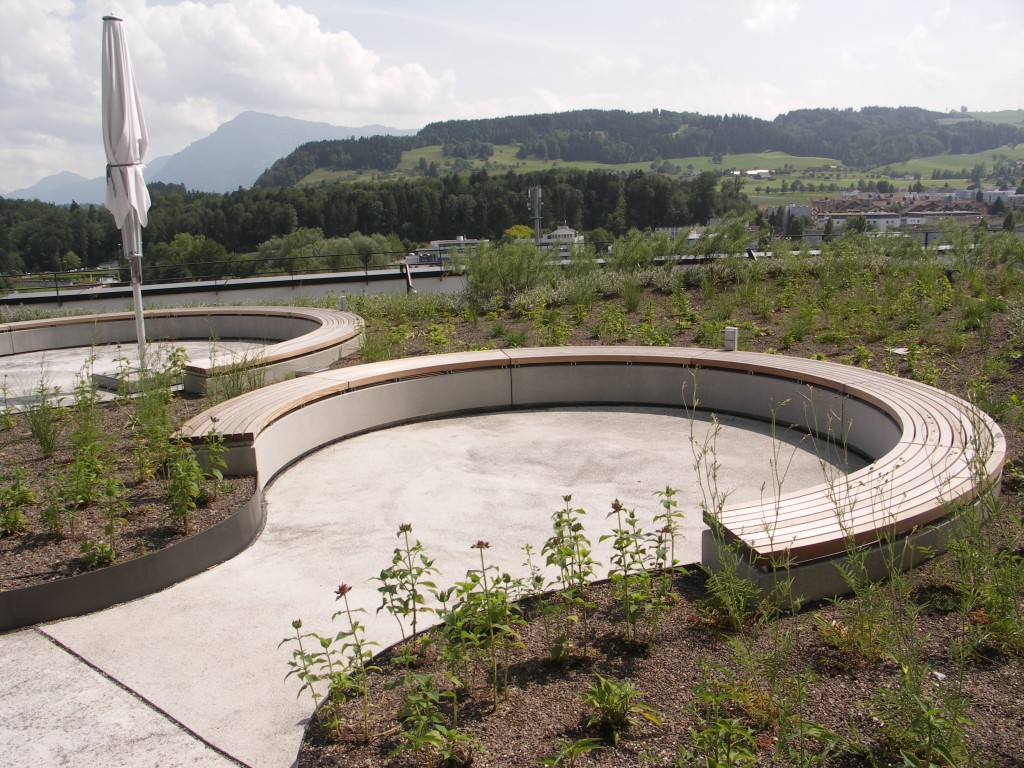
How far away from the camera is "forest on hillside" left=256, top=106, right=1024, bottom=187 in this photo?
14988 centimetres

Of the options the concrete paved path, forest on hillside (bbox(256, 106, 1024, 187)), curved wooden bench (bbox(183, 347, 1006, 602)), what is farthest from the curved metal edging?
forest on hillside (bbox(256, 106, 1024, 187))

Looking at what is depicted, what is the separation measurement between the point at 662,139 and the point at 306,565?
548ft

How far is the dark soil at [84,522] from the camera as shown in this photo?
379cm

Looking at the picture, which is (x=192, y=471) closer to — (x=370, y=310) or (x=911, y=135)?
(x=370, y=310)

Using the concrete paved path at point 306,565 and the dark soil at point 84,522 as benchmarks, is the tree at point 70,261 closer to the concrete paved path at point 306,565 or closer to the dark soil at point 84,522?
the dark soil at point 84,522

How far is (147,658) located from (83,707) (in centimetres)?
36

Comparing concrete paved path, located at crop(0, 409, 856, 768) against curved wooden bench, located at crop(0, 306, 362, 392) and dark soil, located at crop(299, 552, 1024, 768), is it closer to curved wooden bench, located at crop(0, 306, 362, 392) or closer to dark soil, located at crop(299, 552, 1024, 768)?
dark soil, located at crop(299, 552, 1024, 768)

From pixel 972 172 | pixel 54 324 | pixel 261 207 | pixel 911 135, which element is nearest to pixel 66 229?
pixel 261 207

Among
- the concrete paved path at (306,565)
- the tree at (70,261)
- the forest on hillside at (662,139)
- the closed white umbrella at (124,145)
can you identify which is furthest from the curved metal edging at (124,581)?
the forest on hillside at (662,139)

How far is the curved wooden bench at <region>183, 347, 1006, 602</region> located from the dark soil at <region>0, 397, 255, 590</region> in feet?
1.54

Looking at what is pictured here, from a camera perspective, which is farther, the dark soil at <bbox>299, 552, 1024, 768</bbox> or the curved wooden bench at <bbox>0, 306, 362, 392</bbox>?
the curved wooden bench at <bbox>0, 306, 362, 392</bbox>

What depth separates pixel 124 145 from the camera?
6824 millimetres

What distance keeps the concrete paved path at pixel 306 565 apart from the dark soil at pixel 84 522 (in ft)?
0.93

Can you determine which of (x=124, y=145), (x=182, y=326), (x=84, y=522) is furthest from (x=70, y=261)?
(x=84, y=522)
